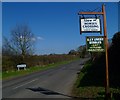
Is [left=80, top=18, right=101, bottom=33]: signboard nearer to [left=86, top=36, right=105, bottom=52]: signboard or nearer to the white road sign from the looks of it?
the white road sign

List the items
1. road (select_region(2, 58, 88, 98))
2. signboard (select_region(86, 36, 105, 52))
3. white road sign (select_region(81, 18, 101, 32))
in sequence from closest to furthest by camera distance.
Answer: signboard (select_region(86, 36, 105, 52)), white road sign (select_region(81, 18, 101, 32)), road (select_region(2, 58, 88, 98))

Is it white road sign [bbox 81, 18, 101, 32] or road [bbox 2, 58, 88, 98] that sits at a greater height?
white road sign [bbox 81, 18, 101, 32]

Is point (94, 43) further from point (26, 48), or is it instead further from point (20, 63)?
point (26, 48)

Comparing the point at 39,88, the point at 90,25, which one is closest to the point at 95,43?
the point at 90,25

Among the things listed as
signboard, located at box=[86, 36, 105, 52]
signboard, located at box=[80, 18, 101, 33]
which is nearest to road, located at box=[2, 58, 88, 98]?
signboard, located at box=[86, 36, 105, 52]

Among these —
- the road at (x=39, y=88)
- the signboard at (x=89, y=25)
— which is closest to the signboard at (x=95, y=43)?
the signboard at (x=89, y=25)

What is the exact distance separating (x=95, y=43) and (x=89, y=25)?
92cm

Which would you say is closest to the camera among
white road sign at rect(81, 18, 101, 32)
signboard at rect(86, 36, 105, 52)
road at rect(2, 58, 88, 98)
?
signboard at rect(86, 36, 105, 52)

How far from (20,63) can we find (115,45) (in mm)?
34339

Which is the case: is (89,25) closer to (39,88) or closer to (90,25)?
(90,25)

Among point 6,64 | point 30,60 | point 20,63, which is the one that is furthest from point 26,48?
point 6,64

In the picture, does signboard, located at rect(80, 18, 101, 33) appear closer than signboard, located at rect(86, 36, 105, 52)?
No

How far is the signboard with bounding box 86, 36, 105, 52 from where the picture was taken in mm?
15391

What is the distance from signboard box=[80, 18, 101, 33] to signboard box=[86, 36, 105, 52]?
0.42m
